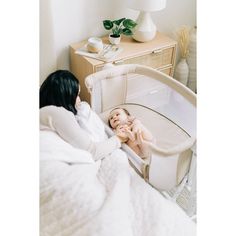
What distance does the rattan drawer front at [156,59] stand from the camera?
88.1 inches

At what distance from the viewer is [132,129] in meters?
1.72

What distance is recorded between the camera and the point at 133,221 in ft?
3.83

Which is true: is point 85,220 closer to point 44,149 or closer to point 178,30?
point 44,149

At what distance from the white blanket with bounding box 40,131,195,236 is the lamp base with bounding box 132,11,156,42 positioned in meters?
1.22

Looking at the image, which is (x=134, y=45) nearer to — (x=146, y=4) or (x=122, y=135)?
(x=146, y=4)

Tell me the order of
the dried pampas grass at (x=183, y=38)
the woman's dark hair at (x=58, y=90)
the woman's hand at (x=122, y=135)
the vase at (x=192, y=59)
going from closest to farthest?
1. the woman's dark hair at (x=58, y=90)
2. the woman's hand at (x=122, y=135)
3. the dried pampas grass at (x=183, y=38)
4. the vase at (x=192, y=59)

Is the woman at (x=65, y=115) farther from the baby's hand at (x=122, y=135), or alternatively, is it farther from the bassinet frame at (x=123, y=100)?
the bassinet frame at (x=123, y=100)

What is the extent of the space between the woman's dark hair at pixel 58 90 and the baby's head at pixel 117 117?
355mm

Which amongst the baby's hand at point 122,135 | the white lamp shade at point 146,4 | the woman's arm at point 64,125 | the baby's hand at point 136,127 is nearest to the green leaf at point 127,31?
the white lamp shade at point 146,4

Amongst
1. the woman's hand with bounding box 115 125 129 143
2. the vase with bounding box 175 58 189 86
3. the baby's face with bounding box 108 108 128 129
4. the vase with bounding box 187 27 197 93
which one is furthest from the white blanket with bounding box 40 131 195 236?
the vase with bounding box 187 27 197 93

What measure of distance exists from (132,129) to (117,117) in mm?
122

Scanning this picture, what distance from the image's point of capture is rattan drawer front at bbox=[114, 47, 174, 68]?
7.34 ft
